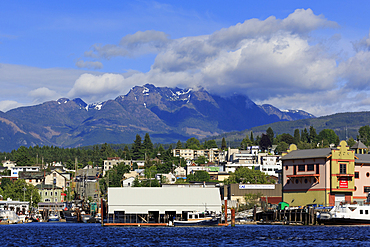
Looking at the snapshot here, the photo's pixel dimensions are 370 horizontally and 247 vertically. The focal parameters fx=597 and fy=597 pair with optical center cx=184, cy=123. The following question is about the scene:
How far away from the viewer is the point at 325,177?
457 ft

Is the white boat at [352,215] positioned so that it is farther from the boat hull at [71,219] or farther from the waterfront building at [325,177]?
the boat hull at [71,219]

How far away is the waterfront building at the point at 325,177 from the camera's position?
139 meters

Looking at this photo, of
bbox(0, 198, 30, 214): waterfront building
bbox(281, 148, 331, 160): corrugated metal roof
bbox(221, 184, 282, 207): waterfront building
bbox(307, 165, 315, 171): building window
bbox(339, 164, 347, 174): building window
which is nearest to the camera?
bbox(339, 164, 347, 174): building window

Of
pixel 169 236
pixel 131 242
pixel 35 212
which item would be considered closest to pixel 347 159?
pixel 169 236

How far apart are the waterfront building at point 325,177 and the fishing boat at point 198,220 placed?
115 feet

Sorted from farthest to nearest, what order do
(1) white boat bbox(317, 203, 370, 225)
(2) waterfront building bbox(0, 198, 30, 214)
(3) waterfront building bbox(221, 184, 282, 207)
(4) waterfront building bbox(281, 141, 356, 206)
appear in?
(3) waterfront building bbox(221, 184, 282, 207)
(2) waterfront building bbox(0, 198, 30, 214)
(4) waterfront building bbox(281, 141, 356, 206)
(1) white boat bbox(317, 203, 370, 225)

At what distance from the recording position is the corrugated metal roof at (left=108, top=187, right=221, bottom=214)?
385ft

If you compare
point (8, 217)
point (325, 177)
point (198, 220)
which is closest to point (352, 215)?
point (325, 177)

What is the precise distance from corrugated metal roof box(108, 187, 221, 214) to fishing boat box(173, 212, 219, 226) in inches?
88.4

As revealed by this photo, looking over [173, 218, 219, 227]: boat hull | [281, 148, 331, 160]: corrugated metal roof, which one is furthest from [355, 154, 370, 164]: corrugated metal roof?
[173, 218, 219, 227]: boat hull

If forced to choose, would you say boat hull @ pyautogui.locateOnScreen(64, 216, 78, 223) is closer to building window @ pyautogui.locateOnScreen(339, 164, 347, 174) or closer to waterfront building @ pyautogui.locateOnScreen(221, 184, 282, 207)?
waterfront building @ pyautogui.locateOnScreen(221, 184, 282, 207)

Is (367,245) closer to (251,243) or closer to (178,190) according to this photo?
(251,243)

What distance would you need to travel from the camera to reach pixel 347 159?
141125mm

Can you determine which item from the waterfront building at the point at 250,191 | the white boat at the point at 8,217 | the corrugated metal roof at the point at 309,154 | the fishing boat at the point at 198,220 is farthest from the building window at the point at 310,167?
the white boat at the point at 8,217
